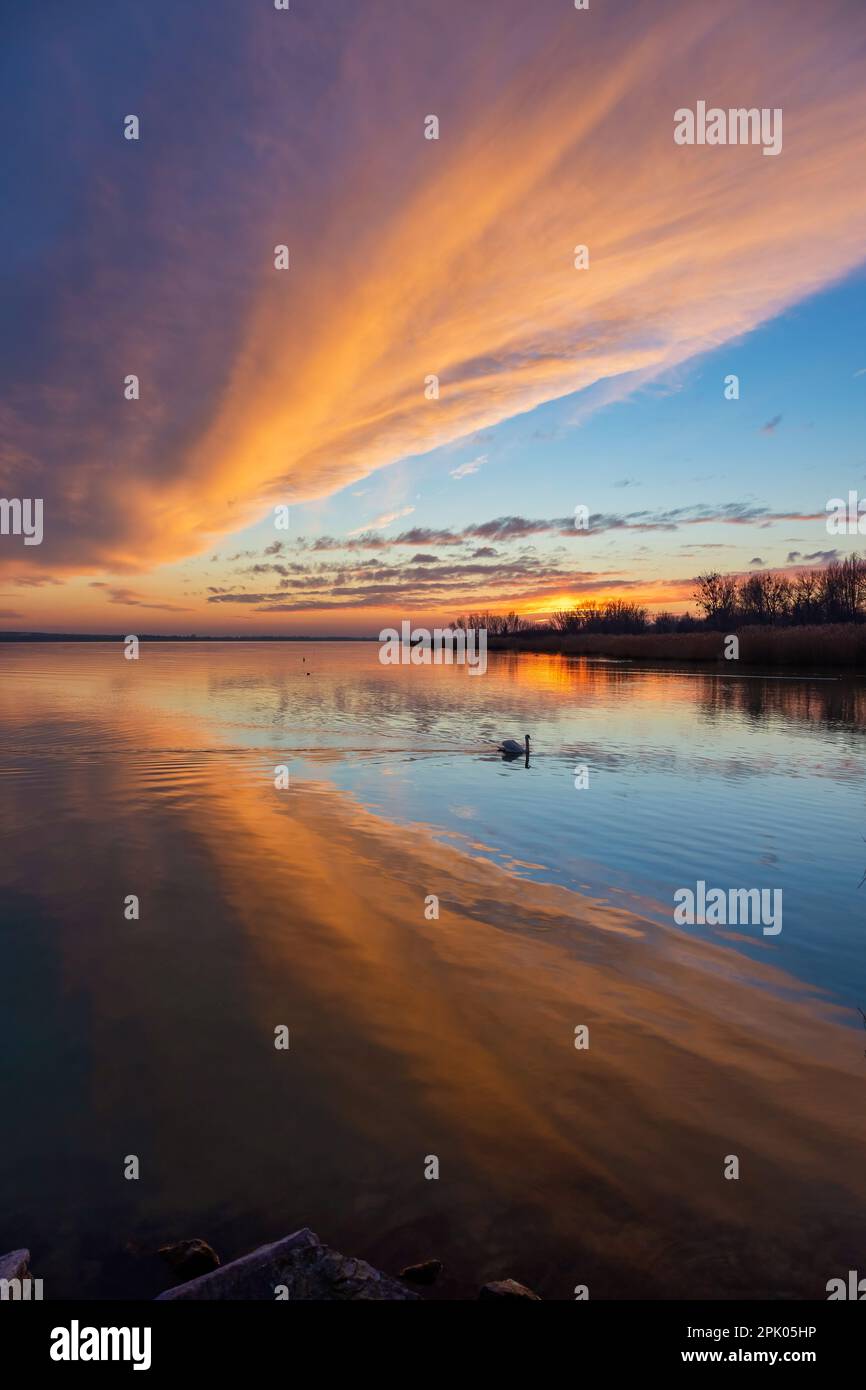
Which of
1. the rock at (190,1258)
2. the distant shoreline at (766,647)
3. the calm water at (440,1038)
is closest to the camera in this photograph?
the rock at (190,1258)

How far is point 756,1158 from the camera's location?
17.6 feet

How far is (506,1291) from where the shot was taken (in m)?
3.89

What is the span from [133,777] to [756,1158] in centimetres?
1869

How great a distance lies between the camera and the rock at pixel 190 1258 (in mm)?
4176

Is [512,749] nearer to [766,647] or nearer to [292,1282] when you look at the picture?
[292,1282]

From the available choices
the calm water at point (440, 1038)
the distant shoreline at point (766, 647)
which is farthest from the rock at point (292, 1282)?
the distant shoreline at point (766, 647)

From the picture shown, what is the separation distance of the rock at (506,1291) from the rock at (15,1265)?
260 centimetres

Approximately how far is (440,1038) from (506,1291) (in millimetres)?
A: 3185

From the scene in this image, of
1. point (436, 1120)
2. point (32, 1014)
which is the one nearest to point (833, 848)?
point (436, 1120)

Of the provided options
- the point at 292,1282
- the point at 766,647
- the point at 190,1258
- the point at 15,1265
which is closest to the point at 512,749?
the point at 190,1258

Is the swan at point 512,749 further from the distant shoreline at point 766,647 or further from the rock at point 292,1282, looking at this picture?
the distant shoreline at point 766,647
